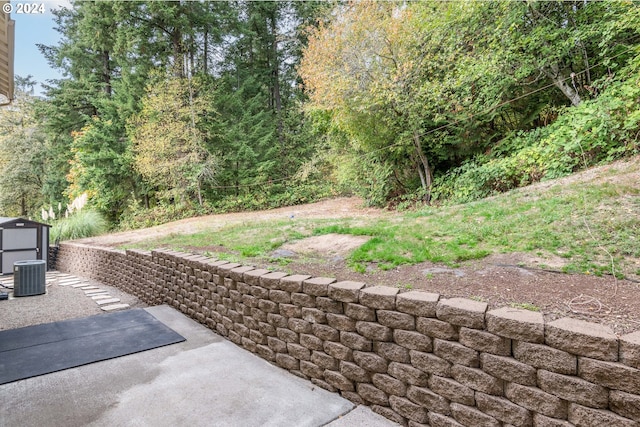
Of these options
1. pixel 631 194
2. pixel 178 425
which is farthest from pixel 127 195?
pixel 631 194

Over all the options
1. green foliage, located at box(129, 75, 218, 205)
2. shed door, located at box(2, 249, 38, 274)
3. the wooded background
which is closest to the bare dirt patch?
the wooded background

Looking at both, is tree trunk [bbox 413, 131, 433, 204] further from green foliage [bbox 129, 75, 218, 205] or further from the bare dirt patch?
green foliage [bbox 129, 75, 218, 205]

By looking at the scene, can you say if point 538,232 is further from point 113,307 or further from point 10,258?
point 10,258

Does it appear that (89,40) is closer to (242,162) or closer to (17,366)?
(242,162)

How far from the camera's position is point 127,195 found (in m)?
14.7

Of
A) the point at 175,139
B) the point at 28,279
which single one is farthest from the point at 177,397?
the point at 175,139

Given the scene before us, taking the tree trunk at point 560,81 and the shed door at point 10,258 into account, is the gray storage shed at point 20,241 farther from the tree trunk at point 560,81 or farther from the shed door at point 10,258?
the tree trunk at point 560,81

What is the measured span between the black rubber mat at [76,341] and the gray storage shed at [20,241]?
19.3ft

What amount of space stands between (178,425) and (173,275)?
111 inches

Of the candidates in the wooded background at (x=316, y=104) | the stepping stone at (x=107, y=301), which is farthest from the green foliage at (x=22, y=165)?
the stepping stone at (x=107, y=301)

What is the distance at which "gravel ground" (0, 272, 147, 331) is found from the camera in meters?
4.32

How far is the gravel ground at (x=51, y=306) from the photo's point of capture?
4.32m

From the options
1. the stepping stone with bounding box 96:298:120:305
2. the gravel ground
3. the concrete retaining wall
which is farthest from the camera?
the stepping stone with bounding box 96:298:120:305

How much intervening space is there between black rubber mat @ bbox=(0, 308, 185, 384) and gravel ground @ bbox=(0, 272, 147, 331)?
1.80 feet
